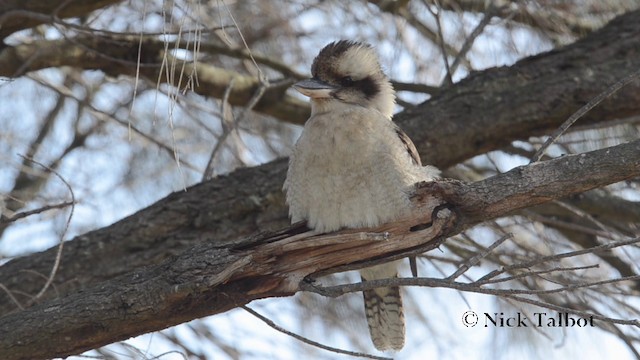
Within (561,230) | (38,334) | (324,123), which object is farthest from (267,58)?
(38,334)

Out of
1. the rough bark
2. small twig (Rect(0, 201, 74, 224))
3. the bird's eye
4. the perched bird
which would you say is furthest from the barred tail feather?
small twig (Rect(0, 201, 74, 224))

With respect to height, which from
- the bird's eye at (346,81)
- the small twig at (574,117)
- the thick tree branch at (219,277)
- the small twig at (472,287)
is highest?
the bird's eye at (346,81)

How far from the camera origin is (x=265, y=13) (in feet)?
14.1

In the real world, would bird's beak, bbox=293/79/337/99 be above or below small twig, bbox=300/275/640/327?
above

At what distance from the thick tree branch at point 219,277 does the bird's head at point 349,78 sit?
63 cm

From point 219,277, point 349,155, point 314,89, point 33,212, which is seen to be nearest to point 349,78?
point 314,89

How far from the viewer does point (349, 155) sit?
2887mm

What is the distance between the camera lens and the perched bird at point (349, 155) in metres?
2.81

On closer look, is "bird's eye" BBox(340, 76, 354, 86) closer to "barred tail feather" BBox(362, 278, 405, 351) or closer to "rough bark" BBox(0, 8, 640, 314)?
"rough bark" BBox(0, 8, 640, 314)

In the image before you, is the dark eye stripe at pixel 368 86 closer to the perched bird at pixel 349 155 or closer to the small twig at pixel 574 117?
the perched bird at pixel 349 155

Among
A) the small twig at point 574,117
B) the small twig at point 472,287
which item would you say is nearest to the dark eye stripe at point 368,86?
the small twig at point 574,117

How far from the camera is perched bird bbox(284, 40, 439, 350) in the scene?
9.22 ft

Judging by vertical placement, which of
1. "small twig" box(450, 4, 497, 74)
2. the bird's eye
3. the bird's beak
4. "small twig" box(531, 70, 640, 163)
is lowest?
"small twig" box(531, 70, 640, 163)

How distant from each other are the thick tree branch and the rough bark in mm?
684
